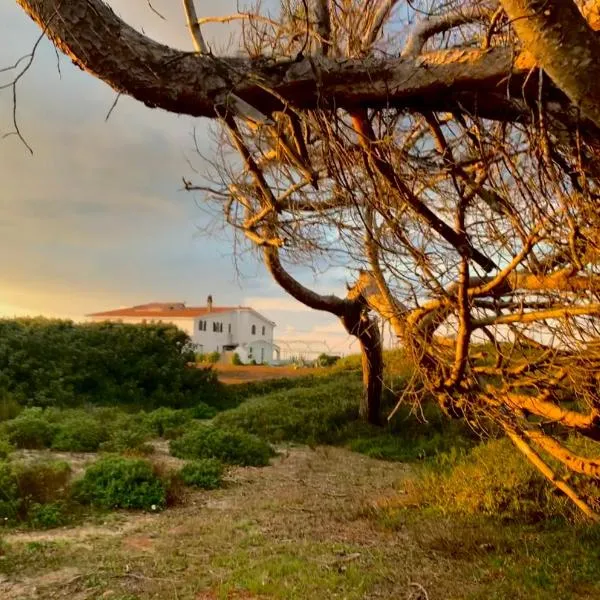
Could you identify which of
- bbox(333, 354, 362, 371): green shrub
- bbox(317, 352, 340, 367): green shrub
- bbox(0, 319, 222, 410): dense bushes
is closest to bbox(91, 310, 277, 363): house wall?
bbox(317, 352, 340, 367): green shrub

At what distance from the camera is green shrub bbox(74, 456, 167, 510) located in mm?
7488

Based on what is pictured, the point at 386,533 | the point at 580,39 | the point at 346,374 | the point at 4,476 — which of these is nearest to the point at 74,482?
the point at 4,476

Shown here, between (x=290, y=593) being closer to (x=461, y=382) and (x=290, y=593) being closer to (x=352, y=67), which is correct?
(x=461, y=382)

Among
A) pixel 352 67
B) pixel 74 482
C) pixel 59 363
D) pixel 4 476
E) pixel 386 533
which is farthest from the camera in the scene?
pixel 59 363

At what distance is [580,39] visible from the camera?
3.03 meters

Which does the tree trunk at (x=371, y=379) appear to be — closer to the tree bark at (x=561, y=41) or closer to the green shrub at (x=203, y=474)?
the green shrub at (x=203, y=474)

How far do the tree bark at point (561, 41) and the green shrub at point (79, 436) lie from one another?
890 cm

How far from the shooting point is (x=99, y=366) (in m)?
17.7

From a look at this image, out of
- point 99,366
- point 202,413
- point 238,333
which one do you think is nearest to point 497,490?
point 202,413

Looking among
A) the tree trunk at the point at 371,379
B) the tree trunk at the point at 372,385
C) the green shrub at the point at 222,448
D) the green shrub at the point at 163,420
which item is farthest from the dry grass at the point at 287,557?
the tree trunk at the point at 372,385

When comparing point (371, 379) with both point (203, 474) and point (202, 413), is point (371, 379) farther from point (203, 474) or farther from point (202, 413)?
point (203, 474)

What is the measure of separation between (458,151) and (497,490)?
398cm

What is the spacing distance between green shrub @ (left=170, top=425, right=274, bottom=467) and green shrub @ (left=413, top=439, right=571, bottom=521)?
10.3 ft

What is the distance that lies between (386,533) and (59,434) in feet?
19.7
